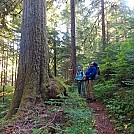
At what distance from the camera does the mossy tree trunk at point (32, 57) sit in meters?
6.20

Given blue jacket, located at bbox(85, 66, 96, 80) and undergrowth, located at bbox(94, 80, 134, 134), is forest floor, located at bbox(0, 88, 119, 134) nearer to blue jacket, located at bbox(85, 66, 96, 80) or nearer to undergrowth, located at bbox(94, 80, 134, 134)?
undergrowth, located at bbox(94, 80, 134, 134)

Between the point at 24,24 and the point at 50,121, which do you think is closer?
the point at 50,121

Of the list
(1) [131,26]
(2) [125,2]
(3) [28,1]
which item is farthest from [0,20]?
(2) [125,2]

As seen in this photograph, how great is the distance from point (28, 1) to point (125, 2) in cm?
1179

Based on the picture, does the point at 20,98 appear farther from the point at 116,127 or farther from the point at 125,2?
the point at 125,2

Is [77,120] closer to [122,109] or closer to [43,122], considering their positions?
[43,122]

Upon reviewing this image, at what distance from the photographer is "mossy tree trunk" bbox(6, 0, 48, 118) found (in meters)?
6.20

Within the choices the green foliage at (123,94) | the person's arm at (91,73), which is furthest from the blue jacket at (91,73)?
the green foliage at (123,94)

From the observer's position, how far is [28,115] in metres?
5.30

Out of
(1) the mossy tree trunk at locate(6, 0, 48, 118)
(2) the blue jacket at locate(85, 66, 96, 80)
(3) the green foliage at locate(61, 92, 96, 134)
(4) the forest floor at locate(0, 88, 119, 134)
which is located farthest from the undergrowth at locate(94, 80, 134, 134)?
(1) the mossy tree trunk at locate(6, 0, 48, 118)

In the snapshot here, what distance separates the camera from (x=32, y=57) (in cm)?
641

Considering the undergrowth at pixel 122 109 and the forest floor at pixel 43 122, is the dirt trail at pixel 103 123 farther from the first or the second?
the undergrowth at pixel 122 109

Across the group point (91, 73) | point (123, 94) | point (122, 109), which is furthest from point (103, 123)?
point (91, 73)

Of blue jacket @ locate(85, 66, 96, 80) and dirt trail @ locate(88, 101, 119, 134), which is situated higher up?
blue jacket @ locate(85, 66, 96, 80)
